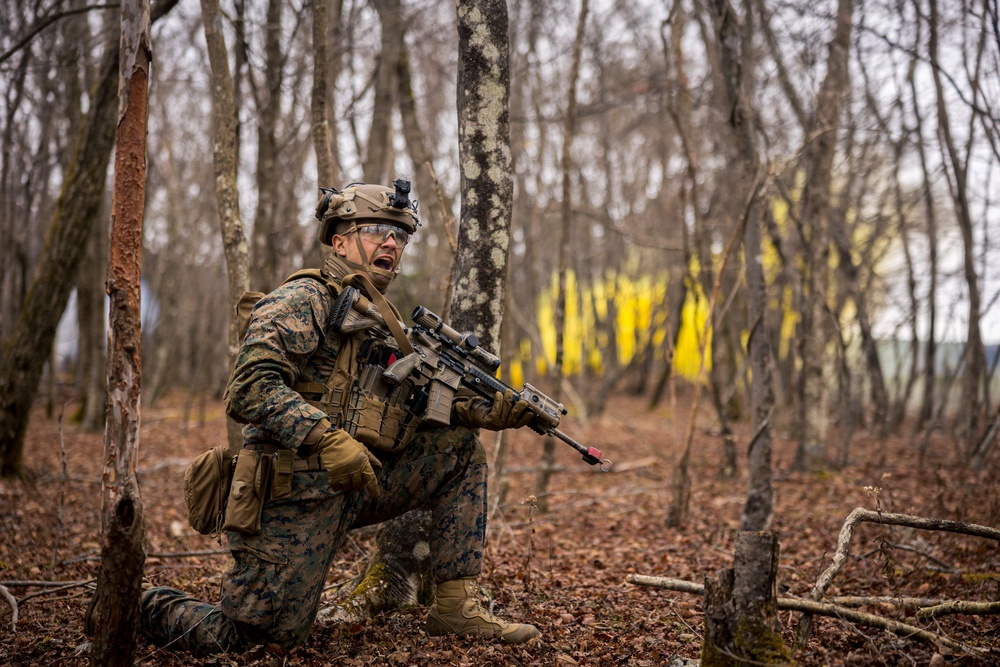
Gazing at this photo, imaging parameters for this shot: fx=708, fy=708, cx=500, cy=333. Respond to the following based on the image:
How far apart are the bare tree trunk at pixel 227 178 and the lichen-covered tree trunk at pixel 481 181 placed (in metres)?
1.88

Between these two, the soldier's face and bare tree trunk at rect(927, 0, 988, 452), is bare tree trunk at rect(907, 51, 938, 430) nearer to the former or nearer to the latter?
bare tree trunk at rect(927, 0, 988, 452)

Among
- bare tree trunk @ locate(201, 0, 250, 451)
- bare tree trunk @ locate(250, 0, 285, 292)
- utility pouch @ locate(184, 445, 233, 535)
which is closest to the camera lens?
utility pouch @ locate(184, 445, 233, 535)

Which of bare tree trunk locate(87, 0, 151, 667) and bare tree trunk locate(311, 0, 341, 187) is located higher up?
bare tree trunk locate(311, 0, 341, 187)

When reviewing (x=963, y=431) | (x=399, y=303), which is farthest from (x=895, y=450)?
(x=399, y=303)

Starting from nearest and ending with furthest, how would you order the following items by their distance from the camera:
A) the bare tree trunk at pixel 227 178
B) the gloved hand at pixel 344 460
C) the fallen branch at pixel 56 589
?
the gloved hand at pixel 344 460, the fallen branch at pixel 56 589, the bare tree trunk at pixel 227 178

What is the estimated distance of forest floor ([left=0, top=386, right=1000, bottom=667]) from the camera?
3518 mm

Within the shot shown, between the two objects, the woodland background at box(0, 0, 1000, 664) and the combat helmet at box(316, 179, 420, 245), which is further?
the woodland background at box(0, 0, 1000, 664)

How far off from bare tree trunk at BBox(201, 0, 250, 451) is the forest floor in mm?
1444

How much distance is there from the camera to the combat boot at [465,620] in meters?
3.64

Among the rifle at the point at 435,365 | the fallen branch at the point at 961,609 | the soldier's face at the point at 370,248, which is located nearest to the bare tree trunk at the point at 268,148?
the soldier's face at the point at 370,248

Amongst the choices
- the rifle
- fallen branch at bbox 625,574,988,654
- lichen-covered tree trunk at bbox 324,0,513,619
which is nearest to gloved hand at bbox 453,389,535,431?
the rifle

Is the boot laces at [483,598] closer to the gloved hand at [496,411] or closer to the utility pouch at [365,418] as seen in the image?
the gloved hand at [496,411]

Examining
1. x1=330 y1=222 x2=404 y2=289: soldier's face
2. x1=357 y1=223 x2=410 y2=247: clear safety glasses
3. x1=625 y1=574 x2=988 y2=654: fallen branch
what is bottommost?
x1=625 y1=574 x2=988 y2=654: fallen branch

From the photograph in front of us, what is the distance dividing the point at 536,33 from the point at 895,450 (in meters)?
10.3
